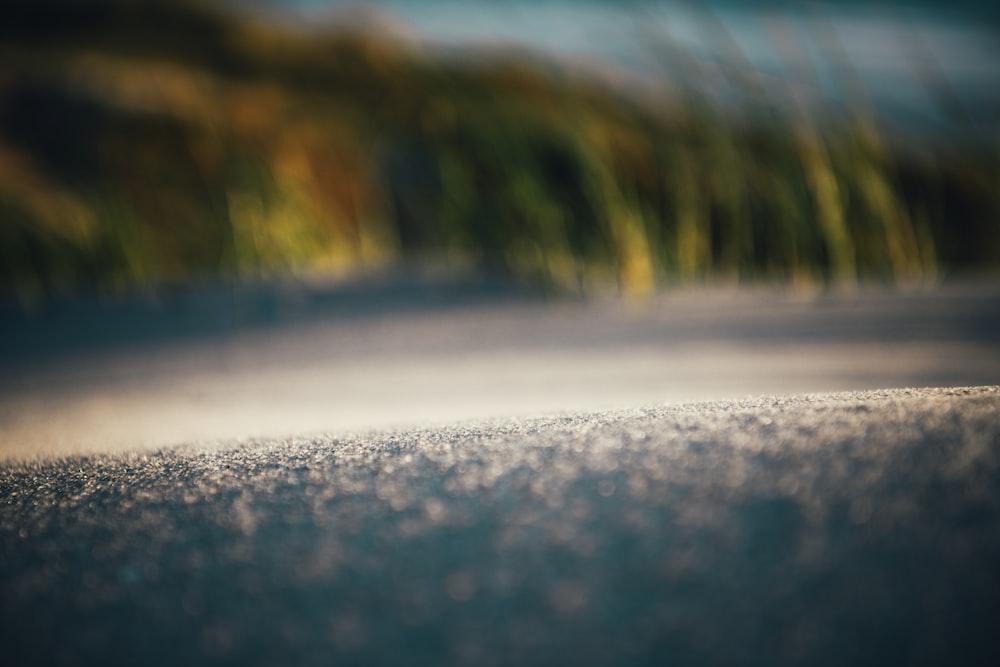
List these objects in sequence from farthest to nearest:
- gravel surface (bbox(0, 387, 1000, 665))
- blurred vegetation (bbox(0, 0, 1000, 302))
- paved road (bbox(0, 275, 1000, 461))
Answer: blurred vegetation (bbox(0, 0, 1000, 302))
paved road (bbox(0, 275, 1000, 461))
gravel surface (bbox(0, 387, 1000, 665))

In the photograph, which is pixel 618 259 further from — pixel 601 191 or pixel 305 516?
pixel 305 516

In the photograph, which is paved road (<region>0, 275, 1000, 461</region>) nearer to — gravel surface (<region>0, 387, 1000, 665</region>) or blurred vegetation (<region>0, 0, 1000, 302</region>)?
blurred vegetation (<region>0, 0, 1000, 302</region>)

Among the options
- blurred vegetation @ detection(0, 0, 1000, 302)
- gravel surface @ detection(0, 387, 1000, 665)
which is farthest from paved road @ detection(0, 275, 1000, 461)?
gravel surface @ detection(0, 387, 1000, 665)

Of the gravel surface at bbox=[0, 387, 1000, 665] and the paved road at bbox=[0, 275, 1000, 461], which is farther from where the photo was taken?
the paved road at bbox=[0, 275, 1000, 461]

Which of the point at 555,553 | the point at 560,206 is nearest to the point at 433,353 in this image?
the point at 560,206

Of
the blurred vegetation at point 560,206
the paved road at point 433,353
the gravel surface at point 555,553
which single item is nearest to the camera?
the gravel surface at point 555,553

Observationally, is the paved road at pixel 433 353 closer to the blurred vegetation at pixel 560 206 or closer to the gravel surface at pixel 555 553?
the blurred vegetation at pixel 560 206

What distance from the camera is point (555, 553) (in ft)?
1.12

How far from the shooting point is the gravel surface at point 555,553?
30 cm

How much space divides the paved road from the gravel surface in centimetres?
52

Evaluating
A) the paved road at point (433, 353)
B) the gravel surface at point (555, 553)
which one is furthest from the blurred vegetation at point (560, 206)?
the gravel surface at point (555, 553)

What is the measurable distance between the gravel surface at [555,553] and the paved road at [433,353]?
52cm

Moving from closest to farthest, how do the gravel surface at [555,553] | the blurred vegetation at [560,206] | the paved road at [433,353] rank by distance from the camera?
the gravel surface at [555,553] < the paved road at [433,353] < the blurred vegetation at [560,206]

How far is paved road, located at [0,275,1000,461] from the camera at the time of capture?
1.15m
